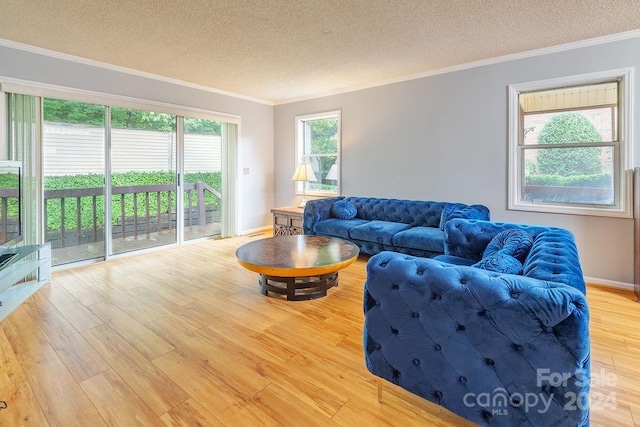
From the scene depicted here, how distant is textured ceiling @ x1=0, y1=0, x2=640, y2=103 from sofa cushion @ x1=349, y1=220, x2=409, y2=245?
2025 mm

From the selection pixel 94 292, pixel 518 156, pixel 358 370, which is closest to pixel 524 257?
pixel 358 370

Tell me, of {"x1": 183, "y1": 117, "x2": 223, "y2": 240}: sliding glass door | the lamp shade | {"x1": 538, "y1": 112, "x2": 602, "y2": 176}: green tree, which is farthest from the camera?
the lamp shade

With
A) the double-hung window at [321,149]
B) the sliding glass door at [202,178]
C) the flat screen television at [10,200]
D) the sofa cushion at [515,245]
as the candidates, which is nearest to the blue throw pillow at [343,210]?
the double-hung window at [321,149]

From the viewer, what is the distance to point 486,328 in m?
1.22

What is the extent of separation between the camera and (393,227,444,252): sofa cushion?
3.49 metres

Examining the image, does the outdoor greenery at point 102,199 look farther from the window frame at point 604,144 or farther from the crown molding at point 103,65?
Answer: the window frame at point 604,144

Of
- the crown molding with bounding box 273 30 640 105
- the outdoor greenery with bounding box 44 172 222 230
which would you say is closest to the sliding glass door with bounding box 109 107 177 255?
the outdoor greenery with bounding box 44 172 222 230

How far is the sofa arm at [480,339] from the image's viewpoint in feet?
3.64

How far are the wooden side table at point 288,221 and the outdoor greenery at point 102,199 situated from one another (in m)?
1.37

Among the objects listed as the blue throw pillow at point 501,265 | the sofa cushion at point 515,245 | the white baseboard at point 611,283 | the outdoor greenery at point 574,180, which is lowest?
the white baseboard at point 611,283

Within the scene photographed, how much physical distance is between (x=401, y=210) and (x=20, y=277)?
4024 millimetres

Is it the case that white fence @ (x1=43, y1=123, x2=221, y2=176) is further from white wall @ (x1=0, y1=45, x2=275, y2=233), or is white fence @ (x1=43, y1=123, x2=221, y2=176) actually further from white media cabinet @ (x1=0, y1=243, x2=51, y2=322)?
white media cabinet @ (x1=0, y1=243, x2=51, y2=322)

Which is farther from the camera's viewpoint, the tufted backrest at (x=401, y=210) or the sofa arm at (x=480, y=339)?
the tufted backrest at (x=401, y=210)

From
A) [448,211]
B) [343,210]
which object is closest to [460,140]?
[448,211]
